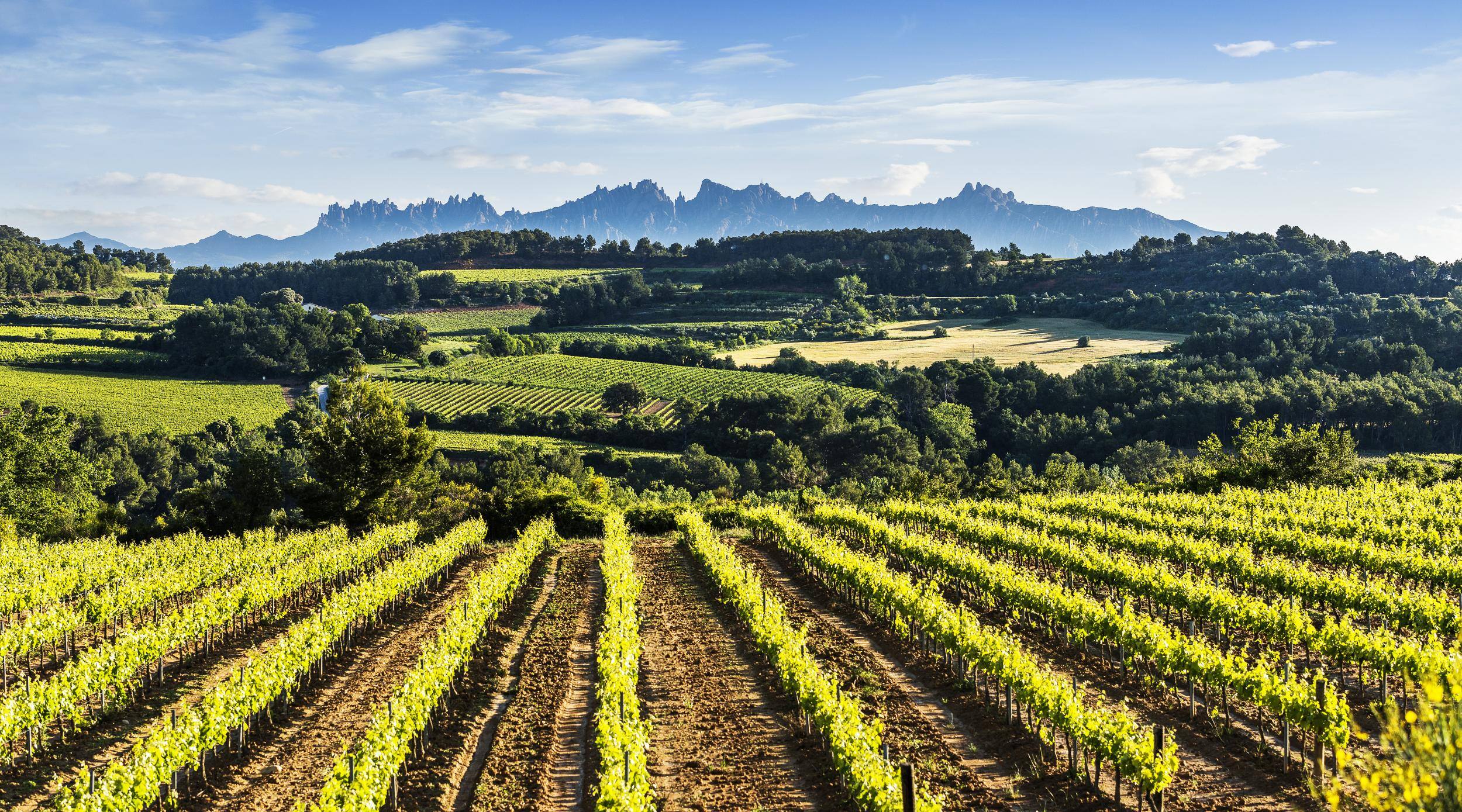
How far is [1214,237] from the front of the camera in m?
130

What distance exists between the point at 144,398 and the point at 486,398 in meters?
31.0

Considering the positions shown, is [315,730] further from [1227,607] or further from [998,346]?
[998,346]

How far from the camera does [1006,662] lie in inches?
562

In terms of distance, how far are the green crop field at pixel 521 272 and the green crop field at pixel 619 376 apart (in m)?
52.5

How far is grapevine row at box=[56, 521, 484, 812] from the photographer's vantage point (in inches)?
429

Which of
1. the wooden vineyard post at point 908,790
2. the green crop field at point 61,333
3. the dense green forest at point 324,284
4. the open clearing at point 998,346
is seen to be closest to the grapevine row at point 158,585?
the wooden vineyard post at point 908,790

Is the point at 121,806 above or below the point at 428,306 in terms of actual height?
below

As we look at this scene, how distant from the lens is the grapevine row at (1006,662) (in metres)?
11.1

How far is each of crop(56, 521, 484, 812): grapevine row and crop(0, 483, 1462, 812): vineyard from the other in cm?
7

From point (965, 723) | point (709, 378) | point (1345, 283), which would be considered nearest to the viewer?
point (965, 723)

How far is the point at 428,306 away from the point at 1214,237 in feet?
382

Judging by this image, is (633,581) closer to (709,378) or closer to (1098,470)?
(1098,470)

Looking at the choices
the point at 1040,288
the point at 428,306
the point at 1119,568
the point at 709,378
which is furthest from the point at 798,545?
the point at 428,306

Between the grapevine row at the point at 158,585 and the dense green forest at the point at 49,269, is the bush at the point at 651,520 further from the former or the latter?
the dense green forest at the point at 49,269
